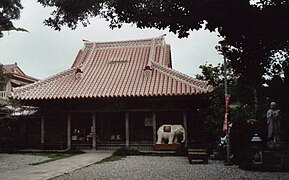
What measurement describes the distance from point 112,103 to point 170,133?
327cm

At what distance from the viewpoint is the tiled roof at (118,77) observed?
15320 mm

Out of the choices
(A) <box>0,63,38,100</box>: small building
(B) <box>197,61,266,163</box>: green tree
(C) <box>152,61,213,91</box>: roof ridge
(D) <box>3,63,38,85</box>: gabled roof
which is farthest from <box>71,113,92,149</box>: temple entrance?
(D) <box>3,63,38,85</box>: gabled roof

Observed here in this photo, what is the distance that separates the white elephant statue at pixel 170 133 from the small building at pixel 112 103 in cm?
39

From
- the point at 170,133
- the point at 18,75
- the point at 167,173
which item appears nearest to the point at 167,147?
the point at 170,133

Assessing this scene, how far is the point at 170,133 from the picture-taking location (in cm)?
1505

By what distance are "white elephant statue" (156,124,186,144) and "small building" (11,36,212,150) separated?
388 mm

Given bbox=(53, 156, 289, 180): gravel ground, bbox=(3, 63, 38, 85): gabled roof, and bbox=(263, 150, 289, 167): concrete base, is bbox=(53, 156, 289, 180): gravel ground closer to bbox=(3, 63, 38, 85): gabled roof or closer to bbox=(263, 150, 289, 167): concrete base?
bbox=(263, 150, 289, 167): concrete base

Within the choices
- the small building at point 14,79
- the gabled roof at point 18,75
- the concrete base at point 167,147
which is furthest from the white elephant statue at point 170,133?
the gabled roof at point 18,75

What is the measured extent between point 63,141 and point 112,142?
8.52ft

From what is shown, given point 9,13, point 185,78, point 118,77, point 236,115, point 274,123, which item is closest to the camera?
point 9,13

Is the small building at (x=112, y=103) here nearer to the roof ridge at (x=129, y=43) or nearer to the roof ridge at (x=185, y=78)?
the roof ridge at (x=185, y=78)

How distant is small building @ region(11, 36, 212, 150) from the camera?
607 inches

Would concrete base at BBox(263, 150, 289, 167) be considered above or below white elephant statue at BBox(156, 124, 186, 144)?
below

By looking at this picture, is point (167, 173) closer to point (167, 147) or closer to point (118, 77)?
point (167, 147)
